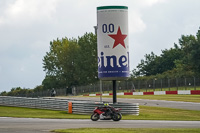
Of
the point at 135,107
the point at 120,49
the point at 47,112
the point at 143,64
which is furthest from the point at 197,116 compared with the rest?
the point at 143,64

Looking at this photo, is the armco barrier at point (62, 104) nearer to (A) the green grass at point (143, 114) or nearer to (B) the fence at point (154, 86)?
(A) the green grass at point (143, 114)

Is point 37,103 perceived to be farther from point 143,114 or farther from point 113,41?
point 113,41

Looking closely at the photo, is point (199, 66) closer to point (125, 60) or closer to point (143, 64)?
point (143, 64)

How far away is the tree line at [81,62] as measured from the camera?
432 ft

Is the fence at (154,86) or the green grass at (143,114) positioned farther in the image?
the fence at (154,86)

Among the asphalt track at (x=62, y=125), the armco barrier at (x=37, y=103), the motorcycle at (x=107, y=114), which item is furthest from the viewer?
the armco barrier at (x=37, y=103)

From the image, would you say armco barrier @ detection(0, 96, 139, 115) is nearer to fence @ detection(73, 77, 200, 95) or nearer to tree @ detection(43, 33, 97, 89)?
fence @ detection(73, 77, 200, 95)

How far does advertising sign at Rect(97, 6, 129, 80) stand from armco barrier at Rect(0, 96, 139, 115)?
201cm

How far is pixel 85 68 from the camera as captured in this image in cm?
13188

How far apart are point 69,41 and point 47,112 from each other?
357 ft

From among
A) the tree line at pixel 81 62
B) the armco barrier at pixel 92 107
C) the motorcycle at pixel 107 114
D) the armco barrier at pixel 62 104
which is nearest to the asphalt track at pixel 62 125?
the motorcycle at pixel 107 114

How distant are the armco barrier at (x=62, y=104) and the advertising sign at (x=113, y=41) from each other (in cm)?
201

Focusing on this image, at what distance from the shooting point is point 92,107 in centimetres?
3534

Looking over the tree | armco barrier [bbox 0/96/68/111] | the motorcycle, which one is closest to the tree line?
the tree
